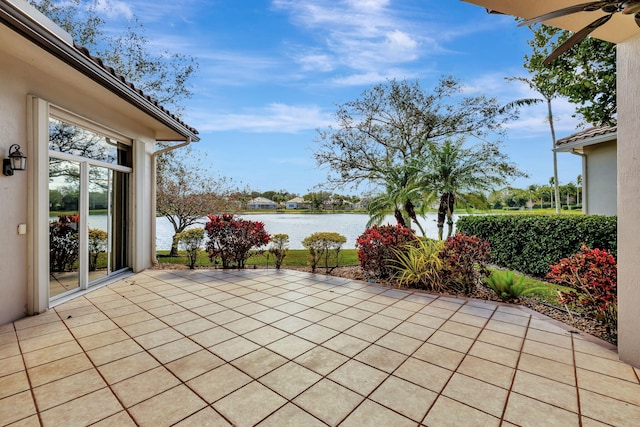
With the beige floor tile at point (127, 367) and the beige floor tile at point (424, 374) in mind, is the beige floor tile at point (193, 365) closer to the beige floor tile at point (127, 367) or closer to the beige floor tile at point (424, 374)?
the beige floor tile at point (127, 367)

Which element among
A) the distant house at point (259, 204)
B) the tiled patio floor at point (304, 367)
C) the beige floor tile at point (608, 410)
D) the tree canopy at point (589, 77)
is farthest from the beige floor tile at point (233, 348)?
the distant house at point (259, 204)

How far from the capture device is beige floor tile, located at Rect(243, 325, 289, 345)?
3439mm

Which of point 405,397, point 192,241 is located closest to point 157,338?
point 405,397

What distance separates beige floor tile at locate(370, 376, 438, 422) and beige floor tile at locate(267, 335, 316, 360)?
97 cm

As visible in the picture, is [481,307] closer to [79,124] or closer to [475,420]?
[475,420]

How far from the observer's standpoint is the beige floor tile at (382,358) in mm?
2885

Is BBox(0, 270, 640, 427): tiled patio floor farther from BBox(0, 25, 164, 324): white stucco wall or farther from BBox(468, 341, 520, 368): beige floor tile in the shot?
BBox(0, 25, 164, 324): white stucco wall

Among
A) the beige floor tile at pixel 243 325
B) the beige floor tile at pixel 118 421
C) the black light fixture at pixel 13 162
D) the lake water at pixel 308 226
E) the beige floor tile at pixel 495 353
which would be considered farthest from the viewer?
the lake water at pixel 308 226

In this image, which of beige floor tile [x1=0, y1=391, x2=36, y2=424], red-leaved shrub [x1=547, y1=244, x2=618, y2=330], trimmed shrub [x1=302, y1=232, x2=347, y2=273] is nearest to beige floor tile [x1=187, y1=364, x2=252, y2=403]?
beige floor tile [x1=0, y1=391, x2=36, y2=424]

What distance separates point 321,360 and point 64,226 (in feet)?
16.2

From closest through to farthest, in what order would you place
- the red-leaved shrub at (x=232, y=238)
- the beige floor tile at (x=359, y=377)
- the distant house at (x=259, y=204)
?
the beige floor tile at (x=359, y=377), the red-leaved shrub at (x=232, y=238), the distant house at (x=259, y=204)

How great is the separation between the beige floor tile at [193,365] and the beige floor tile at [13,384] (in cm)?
110

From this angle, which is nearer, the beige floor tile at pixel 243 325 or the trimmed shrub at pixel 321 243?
the beige floor tile at pixel 243 325

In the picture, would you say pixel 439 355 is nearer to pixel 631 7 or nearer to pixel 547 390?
pixel 547 390
